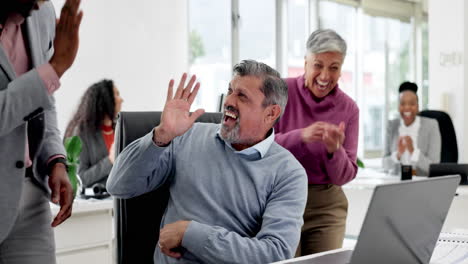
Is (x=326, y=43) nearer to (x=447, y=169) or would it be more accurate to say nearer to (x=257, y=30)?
(x=447, y=169)

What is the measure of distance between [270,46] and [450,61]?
9.13 ft

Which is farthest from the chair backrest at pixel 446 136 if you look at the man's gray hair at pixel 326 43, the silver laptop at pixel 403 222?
the silver laptop at pixel 403 222

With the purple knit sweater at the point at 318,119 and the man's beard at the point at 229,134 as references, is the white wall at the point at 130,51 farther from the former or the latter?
the man's beard at the point at 229,134

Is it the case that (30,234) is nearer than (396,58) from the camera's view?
Yes

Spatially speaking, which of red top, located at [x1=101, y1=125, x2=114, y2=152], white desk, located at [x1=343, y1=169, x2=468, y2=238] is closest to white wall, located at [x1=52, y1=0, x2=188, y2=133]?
red top, located at [x1=101, y1=125, x2=114, y2=152]

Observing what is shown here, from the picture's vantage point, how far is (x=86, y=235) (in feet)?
9.73

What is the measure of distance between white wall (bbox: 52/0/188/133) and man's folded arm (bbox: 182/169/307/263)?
12.1 feet

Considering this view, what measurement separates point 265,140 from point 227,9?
5.56 meters

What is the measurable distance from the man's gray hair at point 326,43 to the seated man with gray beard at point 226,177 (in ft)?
1.17

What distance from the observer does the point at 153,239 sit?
72.6 inches

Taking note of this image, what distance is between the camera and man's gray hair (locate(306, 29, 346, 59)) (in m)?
2.25

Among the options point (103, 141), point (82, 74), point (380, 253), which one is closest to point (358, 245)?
point (380, 253)

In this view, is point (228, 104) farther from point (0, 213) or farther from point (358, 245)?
point (358, 245)

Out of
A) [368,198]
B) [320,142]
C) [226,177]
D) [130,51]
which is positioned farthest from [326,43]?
[130,51]
